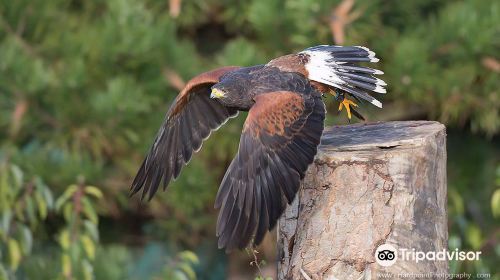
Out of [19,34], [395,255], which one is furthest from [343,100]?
[19,34]

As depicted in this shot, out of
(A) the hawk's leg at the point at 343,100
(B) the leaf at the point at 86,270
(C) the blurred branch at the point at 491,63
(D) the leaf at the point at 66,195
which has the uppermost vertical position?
(C) the blurred branch at the point at 491,63

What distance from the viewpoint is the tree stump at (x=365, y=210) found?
126 inches

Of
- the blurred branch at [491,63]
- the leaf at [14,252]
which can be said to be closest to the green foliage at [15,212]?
the leaf at [14,252]

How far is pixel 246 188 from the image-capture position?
134 inches

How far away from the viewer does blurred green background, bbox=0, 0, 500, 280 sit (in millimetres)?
5758

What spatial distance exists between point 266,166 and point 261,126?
148 millimetres

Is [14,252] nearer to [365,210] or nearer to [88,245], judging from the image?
[88,245]

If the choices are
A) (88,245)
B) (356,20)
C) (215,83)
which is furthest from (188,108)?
(356,20)

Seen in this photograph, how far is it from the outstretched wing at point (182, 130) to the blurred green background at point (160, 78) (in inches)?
52.5

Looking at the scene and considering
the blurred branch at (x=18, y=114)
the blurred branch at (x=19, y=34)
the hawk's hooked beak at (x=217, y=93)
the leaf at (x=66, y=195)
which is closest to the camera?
the hawk's hooked beak at (x=217, y=93)

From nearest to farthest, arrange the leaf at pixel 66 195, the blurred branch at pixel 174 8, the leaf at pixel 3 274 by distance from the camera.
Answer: the leaf at pixel 66 195 → the leaf at pixel 3 274 → the blurred branch at pixel 174 8

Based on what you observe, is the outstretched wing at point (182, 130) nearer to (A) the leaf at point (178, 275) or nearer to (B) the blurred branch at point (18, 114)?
(A) the leaf at point (178, 275)

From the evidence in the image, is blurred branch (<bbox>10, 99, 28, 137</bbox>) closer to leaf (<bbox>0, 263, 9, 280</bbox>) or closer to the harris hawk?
leaf (<bbox>0, 263, 9, 280</bbox>)

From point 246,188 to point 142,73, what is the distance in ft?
8.94
